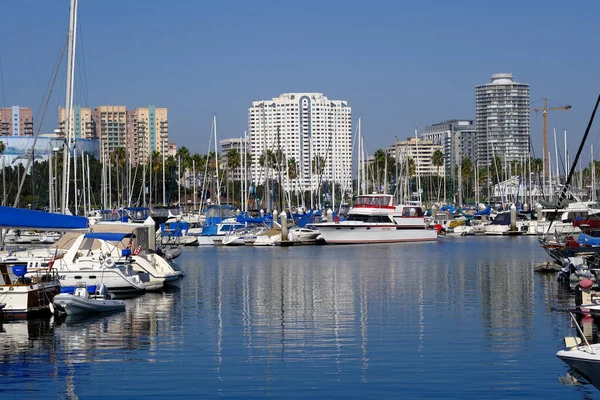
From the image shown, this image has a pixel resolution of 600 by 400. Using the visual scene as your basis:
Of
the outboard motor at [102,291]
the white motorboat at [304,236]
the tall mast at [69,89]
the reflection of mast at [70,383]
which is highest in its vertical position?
the tall mast at [69,89]

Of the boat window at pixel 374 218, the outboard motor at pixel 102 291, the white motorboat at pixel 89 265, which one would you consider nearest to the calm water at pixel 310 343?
the white motorboat at pixel 89 265

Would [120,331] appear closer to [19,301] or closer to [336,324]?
[19,301]

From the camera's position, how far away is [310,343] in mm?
29781

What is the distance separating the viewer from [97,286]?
39406mm

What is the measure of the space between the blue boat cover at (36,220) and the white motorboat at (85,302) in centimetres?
242

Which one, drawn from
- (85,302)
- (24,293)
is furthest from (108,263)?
(24,293)

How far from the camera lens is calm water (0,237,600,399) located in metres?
23.4

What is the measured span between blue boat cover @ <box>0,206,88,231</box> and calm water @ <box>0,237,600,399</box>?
137 inches

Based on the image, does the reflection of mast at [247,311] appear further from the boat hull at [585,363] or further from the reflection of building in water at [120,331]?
the boat hull at [585,363]

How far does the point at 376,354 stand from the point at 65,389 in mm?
8585

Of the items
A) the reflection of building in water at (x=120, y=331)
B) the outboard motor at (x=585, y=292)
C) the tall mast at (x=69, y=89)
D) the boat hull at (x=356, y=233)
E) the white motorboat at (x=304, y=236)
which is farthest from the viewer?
the white motorboat at (x=304, y=236)

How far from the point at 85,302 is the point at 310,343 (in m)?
10.3

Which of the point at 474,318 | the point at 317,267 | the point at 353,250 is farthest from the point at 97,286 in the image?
the point at 353,250

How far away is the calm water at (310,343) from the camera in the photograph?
922 inches
